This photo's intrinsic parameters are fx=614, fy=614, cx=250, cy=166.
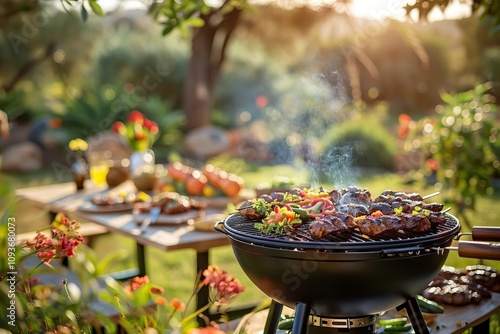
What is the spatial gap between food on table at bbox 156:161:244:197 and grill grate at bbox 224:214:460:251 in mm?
1770

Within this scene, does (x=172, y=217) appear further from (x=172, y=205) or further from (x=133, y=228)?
(x=133, y=228)

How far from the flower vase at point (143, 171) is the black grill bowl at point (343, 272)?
2.37 metres

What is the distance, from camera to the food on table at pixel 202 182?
382 centimetres

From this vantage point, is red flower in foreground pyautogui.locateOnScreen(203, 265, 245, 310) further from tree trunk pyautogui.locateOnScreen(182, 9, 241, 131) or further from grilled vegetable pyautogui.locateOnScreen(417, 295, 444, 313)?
tree trunk pyautogui.locateOnScreen(182, 9, 241, 131)

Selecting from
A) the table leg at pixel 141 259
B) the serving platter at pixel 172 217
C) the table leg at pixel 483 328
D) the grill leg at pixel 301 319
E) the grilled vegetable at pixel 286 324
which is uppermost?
the serving platter at pixel 172 217

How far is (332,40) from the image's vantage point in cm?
1598

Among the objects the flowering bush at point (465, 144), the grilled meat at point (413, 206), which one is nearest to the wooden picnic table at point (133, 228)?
the grilled meat at point (413, 206)

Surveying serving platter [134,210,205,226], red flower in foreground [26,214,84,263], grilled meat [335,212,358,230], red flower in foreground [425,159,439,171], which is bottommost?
red flower in foreground [425,159,439,171]

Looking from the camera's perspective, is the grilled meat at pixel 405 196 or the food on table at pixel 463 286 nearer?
the grilled meat at pixel 405 196

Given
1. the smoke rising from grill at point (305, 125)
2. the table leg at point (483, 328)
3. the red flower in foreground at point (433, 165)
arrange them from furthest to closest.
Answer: the smoke rising from grill at point (305, 125)
the red flower in foreground at point (433, 165)
the table leg at point (483, 328)

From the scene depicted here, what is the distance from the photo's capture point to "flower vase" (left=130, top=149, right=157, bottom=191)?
4.27 m

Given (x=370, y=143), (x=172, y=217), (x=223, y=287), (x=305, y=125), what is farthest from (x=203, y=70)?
(x=223, y=287)

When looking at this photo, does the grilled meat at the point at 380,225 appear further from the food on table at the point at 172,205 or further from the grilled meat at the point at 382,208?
the food on table at the point at 172,205

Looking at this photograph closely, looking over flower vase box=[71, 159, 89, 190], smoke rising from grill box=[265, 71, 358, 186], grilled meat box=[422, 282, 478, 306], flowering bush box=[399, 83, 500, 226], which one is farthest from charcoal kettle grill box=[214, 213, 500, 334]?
smoke rising from grill box=[265, 71, 358, 186]
